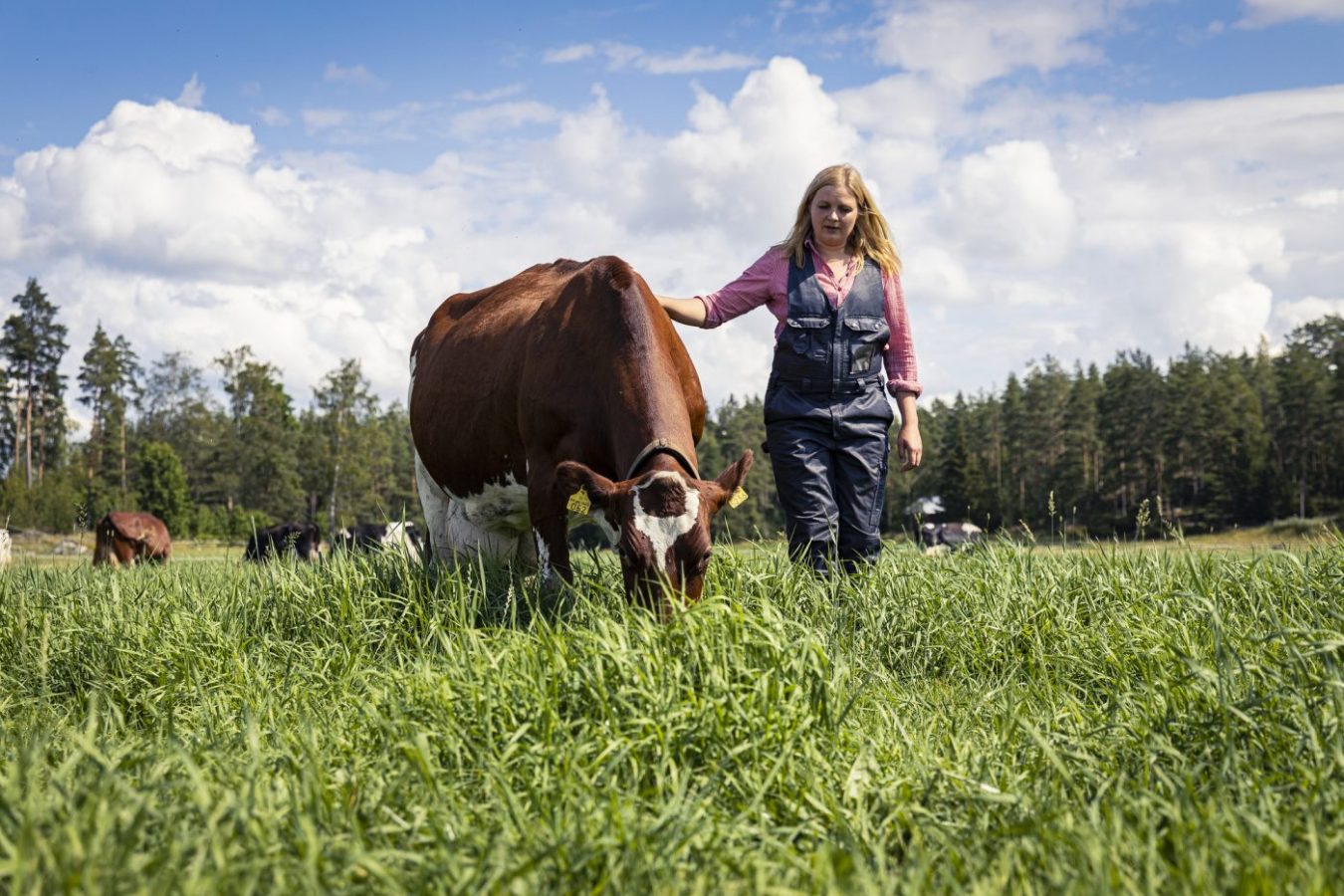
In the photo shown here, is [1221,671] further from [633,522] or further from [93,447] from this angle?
[93,447]

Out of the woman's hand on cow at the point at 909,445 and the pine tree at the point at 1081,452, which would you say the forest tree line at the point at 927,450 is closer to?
the pine tree at the point at 1081,452

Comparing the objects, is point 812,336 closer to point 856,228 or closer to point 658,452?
point 856,228

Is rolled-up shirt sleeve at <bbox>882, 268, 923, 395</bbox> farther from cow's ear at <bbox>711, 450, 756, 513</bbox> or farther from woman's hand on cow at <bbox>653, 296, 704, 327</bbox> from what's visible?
cow's ear at <bbox>711, 450, 756, 513</bbox>

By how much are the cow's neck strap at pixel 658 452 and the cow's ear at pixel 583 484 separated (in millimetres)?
192

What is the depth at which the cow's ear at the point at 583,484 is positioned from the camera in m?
5.06

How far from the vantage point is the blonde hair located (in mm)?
6598

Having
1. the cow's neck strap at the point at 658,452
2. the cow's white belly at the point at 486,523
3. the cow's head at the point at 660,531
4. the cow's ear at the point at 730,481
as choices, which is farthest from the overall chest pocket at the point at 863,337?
the cow's white belly at the point at 486,523

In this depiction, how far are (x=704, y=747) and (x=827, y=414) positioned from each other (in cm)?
363

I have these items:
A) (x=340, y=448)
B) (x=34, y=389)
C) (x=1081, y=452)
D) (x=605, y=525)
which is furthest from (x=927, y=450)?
(x=605, y=525)

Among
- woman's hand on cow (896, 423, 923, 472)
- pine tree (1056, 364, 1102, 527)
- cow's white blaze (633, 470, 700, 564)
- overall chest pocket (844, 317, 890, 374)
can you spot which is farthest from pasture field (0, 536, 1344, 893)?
pine tree (1056, 364, 1102, 527)

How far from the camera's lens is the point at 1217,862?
2.41m

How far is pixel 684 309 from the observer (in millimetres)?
6762

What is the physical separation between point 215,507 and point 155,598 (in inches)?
3668

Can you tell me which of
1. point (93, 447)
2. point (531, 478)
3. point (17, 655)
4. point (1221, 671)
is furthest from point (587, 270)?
point (93, 447)
